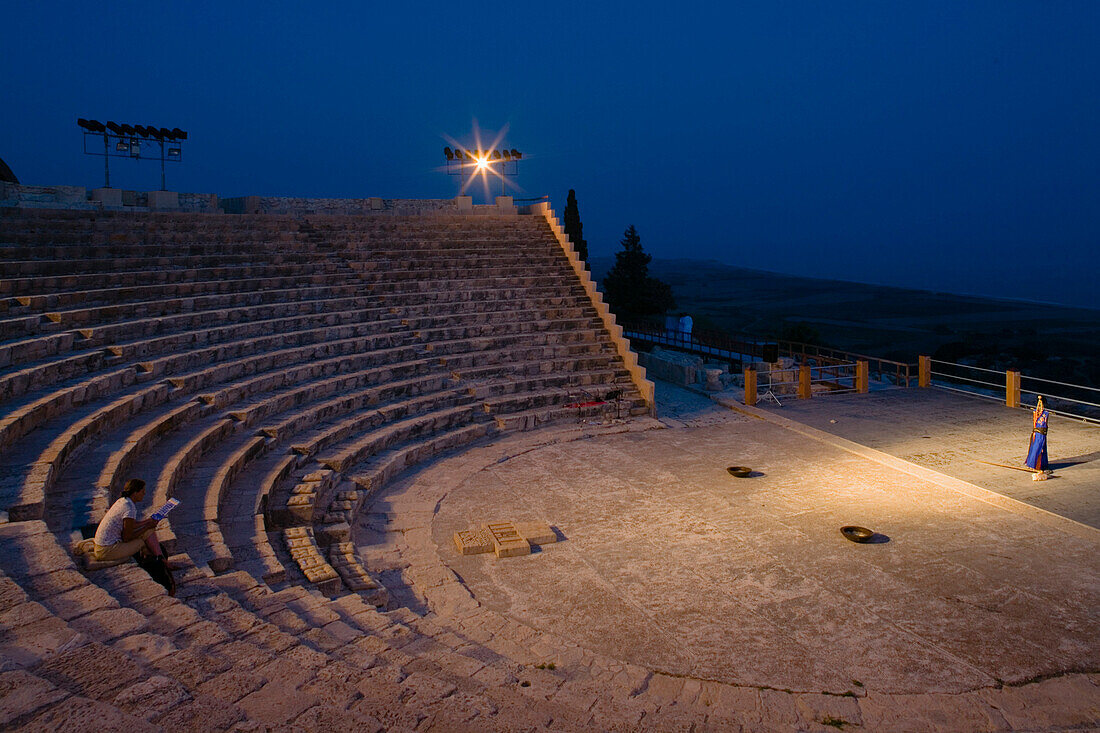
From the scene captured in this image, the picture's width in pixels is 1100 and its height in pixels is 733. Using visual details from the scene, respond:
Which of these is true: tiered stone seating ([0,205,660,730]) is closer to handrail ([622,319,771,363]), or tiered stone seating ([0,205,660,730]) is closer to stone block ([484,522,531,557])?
stone block ([484,522,531,557])

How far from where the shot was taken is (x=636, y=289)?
42.9 metres

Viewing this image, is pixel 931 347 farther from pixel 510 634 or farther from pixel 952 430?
pixel 510 634

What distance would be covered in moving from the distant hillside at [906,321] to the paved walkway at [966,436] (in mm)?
11286

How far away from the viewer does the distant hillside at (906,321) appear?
3281 centimetres

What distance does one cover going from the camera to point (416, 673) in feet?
14.4

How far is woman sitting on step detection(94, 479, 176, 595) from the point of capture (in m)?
5.37

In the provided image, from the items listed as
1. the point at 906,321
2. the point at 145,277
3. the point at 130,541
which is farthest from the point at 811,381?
the point at 906,321

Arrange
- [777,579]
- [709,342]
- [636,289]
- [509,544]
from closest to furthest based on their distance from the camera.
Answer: [777,579], [509,544], [709,342], [636,289]

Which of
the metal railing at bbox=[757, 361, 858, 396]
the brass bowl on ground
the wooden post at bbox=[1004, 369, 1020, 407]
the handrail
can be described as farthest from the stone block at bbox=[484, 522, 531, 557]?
the handrail

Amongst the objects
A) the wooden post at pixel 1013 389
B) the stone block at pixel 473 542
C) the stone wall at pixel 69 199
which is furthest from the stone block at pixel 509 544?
the stone wall at pixel 69 199

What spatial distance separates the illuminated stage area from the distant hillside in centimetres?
1789

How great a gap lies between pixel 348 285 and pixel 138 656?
12871 millimetres

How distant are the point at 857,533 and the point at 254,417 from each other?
809 centimetres

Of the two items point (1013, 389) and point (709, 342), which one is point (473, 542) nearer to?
point (1013, 389)
